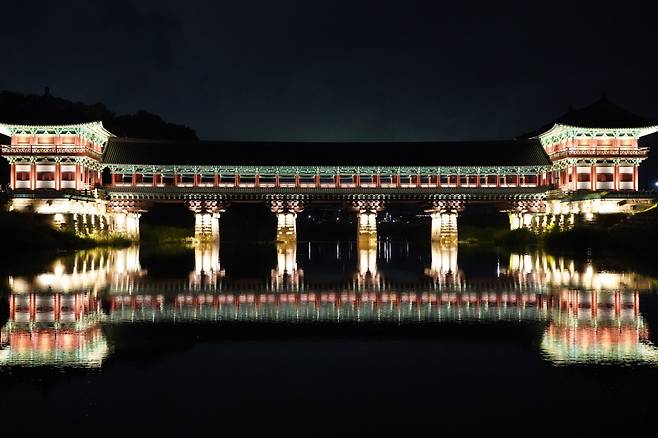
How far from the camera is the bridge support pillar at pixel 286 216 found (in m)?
51.2

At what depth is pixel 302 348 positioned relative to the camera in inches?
427

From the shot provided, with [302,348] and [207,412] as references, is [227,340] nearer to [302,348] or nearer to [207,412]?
[302,348]

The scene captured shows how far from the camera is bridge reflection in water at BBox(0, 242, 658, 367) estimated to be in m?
10.8

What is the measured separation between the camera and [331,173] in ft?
173

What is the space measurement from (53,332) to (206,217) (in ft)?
130

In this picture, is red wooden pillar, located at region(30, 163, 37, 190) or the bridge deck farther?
the bridge deck

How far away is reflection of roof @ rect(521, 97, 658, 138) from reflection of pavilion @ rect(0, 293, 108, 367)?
141 ft

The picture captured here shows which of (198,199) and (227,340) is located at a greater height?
(198,199)

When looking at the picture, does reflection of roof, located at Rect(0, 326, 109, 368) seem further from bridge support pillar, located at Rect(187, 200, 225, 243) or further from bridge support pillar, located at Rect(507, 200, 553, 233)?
bridge support pillar, located at Rect(507, 200, 553, 233)

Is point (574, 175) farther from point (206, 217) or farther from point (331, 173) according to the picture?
point (206, 217)

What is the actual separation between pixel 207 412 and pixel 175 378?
158cm

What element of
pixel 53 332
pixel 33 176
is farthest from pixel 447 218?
pixel 53 332

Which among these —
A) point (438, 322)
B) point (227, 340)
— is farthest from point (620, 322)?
point (227, 340)

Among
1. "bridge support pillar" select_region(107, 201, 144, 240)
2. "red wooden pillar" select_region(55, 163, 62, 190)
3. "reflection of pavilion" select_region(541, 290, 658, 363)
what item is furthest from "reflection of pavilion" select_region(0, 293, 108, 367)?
"bridge support pillar" select_region(107, 201, 144, 240)
